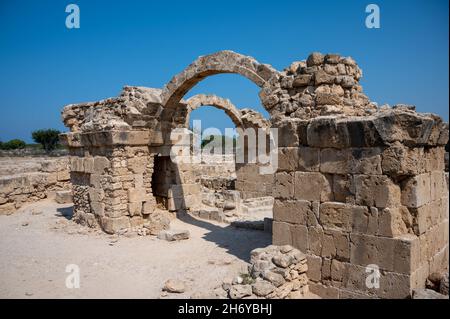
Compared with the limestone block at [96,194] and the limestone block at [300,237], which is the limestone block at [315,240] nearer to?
the limestone block at [300,237]

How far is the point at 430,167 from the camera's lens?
5203 millimetres

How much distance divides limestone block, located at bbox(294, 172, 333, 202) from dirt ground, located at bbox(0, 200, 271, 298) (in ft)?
5.64

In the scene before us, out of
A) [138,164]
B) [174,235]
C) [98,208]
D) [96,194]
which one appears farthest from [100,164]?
[174,235]

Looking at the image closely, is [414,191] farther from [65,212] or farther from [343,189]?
[65,212]

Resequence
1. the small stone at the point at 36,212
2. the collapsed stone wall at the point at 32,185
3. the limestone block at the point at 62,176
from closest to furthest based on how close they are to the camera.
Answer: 1. the small stone at the point at 36,212
2. the collapsed stone wall at the point at 32,185
3. the limestone block at the point at 62,176

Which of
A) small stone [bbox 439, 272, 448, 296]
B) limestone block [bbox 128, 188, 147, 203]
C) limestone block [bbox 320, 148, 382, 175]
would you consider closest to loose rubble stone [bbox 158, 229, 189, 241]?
limestone block [bbox 128, 188, 147, 203]

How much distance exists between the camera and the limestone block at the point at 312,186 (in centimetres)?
536

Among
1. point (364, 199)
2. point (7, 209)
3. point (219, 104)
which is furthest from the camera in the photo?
point (219, 104)

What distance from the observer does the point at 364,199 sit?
4.95m

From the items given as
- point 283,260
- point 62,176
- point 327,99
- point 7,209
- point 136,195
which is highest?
point 327,99

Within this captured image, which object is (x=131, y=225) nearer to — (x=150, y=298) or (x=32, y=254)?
(x=32, y=254)

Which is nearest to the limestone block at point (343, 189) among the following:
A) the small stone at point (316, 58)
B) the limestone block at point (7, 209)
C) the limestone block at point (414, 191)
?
the limestone block at point (414, 191)

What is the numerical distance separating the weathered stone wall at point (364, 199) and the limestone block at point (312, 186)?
1 cm

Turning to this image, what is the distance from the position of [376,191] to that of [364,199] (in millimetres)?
198
